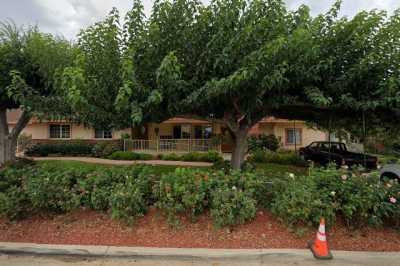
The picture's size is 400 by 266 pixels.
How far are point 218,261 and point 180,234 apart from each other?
2.75 ft

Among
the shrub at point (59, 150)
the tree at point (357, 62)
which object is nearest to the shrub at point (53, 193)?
the tree at point (357, 62)

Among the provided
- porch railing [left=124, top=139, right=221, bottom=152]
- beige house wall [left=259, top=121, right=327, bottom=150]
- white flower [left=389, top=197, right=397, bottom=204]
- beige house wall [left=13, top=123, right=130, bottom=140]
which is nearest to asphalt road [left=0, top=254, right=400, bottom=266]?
white flower [left=389, top=197, right=397, bottom=204]

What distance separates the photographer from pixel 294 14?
5480 millimetres

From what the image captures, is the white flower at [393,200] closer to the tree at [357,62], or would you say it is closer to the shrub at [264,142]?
the tree at [357,62]

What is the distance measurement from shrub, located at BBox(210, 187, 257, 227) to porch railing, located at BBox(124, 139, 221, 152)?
13.5 m

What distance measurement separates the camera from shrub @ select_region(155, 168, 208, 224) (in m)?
4.10

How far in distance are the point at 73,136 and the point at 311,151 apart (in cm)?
1905

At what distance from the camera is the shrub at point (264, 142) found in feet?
61.0

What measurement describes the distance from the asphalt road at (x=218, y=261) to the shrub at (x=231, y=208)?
66 cm

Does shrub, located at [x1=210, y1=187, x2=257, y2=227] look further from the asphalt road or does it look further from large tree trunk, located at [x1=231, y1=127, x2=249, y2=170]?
large tree trunk, located at [x1=231, y1=127, x2=249, y2=170]

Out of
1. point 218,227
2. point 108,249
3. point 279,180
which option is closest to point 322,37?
point 279,180

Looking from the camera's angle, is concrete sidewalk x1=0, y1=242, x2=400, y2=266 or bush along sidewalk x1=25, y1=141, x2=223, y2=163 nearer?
concrete sidewalk x1=0, y1=242, x2=400, y2=266

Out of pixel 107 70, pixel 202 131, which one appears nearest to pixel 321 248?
pixel 107 70

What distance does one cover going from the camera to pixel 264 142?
62.3ft
